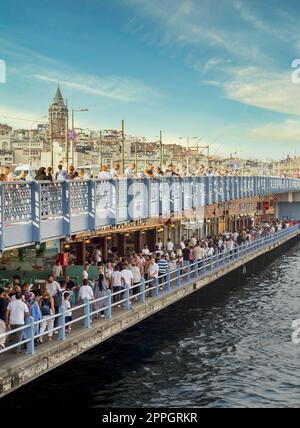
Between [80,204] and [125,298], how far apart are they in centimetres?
353

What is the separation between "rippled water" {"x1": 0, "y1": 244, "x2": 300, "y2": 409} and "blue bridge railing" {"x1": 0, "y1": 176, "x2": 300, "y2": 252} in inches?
175

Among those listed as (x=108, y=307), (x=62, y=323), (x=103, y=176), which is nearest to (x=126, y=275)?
(x=108, y=307)

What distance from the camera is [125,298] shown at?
73.5 feet

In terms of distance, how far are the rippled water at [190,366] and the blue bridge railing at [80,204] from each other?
445cm

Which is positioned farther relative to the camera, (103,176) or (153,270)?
(153,270)

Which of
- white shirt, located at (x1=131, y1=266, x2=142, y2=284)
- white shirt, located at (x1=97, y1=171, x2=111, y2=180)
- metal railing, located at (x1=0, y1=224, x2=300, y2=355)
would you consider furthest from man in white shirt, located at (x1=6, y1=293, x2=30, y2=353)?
white shirt, located at (x1=131, y1=266, x2=142, y2=284)

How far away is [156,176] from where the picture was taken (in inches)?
1175

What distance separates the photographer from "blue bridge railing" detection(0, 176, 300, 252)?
56.6 ft

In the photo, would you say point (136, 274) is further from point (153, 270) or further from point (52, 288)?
point (52, 288)

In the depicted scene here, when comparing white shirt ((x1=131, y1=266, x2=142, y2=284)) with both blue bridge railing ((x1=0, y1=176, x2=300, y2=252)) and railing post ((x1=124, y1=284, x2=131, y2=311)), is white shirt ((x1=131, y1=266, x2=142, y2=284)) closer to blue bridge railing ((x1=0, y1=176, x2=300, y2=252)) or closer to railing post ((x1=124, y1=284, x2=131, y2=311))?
railing post ((x1=124, y1=284, x2=131, y2=311))

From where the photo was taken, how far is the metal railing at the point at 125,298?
16.3 m

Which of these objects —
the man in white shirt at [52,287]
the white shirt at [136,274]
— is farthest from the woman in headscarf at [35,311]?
the white shirt at [136,274]

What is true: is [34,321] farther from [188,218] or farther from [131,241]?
[188,218]
